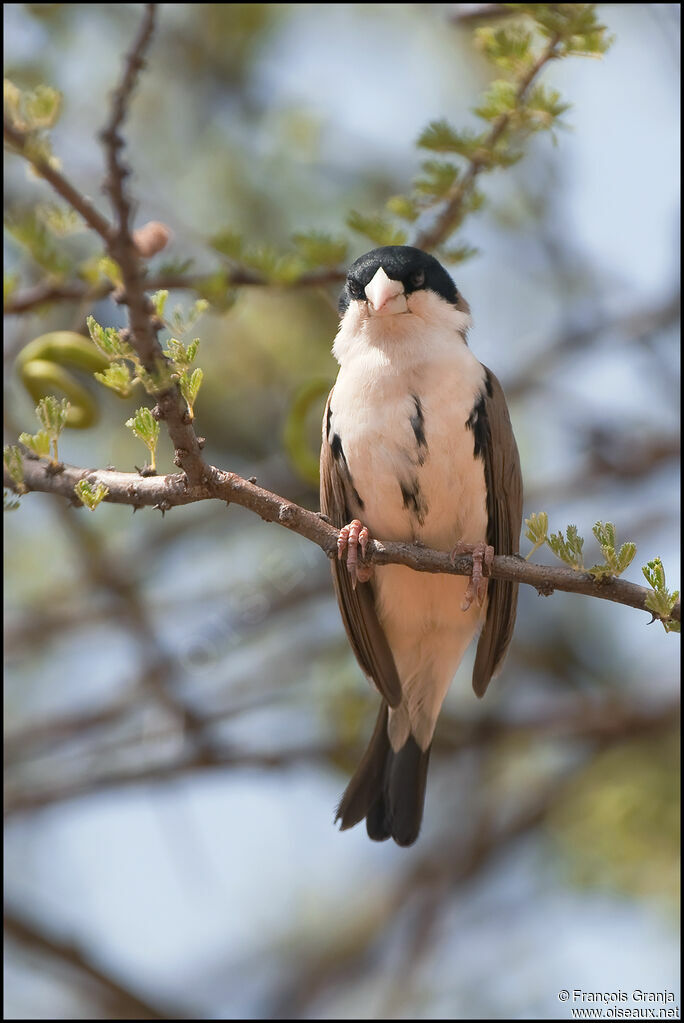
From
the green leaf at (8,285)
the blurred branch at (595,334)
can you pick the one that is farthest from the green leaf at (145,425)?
the blurred branch at (595,334)

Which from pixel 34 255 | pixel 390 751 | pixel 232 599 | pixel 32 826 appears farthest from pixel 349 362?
pixel 32 826

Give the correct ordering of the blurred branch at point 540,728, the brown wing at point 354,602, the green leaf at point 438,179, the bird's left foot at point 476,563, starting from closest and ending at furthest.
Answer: the bird's left foot at point 476,563, the green leaf at point 438,179, the brown wing at point 354,602, the blurred branch at point 540,728

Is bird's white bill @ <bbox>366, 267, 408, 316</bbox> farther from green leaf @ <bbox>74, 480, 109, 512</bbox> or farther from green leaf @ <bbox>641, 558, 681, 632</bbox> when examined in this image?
green leaf @ <bbox>641, 558, 681, 632</bbox>

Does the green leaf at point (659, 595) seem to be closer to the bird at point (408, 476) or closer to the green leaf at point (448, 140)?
the bird at point (408, 476)

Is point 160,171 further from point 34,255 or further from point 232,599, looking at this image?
point 34,255

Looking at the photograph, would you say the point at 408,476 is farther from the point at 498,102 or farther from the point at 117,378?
the point at 117,378
